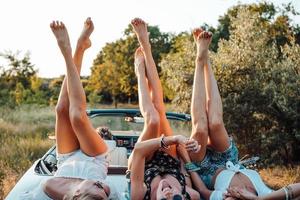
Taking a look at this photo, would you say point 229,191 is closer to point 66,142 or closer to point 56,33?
point 66,142

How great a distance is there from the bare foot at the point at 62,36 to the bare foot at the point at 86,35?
288 mm

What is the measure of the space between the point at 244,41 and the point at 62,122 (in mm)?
6994

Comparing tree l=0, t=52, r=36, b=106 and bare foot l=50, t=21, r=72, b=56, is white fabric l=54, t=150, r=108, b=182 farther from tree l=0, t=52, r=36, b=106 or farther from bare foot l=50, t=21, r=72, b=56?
tree l=0, t=52, r=36, b=106

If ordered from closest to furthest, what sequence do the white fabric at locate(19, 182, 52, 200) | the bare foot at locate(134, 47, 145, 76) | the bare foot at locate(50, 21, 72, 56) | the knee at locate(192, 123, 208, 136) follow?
1. the white fabric at locate(19, 182, 52, 200)
2. the bare foot at locate(50, 21, 72, 56)
3. the knee at locate(192, 123, 208, 136)
4. the bare foot at locate(134, 47, 145, 76)

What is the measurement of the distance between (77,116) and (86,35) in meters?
0.83

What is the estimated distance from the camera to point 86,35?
14.1ft

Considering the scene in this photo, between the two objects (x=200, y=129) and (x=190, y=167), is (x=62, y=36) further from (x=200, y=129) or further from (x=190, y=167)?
(x=190, y=167)

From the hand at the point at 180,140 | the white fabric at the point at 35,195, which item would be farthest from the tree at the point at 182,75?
the white fabric at the point at 35,195

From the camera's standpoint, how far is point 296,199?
3498 millimetres

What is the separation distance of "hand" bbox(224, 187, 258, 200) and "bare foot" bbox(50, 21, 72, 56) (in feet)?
5.34

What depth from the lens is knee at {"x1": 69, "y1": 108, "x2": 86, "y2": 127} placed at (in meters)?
3.82

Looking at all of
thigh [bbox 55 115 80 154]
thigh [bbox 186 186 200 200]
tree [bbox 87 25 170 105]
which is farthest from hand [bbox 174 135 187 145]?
tree [bbox 87 25 170 105]

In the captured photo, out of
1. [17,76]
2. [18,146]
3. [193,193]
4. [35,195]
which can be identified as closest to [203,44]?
[193,193]

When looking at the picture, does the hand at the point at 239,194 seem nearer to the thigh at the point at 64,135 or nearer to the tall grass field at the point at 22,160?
the thigh at the point at 64,135
